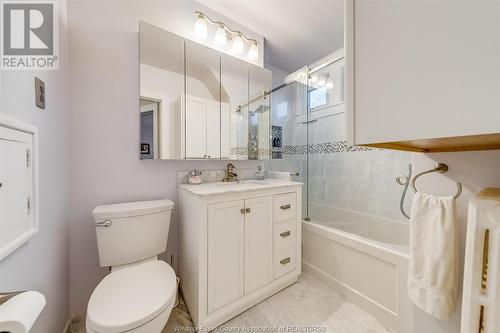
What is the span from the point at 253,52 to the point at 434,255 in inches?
84.5

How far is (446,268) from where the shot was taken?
0.61 meters

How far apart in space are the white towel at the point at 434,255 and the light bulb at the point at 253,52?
1.96 metres

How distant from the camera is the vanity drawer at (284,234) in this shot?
1665mm

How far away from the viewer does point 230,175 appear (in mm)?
1948

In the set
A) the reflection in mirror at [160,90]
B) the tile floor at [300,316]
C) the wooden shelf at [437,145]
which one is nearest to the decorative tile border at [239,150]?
the reflection in mirror at [160,90]

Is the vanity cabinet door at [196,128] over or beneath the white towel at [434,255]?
over

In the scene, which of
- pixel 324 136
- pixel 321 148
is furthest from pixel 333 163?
pixel 324 136

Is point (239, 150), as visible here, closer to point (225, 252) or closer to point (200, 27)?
point (225, 252)

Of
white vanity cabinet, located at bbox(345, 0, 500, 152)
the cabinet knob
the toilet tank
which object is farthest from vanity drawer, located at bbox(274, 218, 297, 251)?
white vanity cabinet, located at bbox(345, 0, 500, 152)

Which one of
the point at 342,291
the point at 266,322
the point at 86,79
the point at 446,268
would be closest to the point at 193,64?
the point at 86,79

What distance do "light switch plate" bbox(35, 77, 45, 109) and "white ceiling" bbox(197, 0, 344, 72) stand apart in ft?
4.79

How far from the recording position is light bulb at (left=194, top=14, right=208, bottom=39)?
68.5 inches

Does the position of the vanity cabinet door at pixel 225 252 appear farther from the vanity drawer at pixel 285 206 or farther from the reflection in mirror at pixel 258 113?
the reflection in mirror at pixel 258 113

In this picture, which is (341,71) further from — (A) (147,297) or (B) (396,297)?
(A) (147,297)
